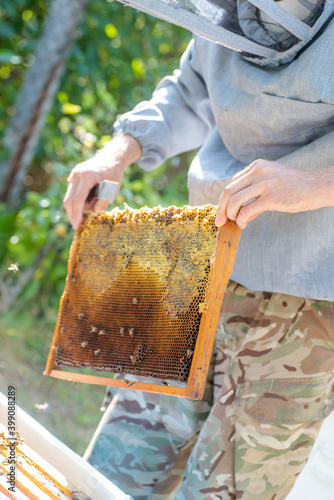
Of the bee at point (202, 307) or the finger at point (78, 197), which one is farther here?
the finger at point (78, 197)

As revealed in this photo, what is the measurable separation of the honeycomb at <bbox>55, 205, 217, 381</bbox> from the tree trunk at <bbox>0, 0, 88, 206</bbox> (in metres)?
2.10

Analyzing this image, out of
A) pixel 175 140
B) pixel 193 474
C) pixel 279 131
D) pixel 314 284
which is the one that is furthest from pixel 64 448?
pixel 175 140

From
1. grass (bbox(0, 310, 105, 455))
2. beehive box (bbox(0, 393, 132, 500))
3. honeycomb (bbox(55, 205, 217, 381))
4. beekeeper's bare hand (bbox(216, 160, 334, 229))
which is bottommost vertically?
grass (bbox(0, 310, 105, 455))

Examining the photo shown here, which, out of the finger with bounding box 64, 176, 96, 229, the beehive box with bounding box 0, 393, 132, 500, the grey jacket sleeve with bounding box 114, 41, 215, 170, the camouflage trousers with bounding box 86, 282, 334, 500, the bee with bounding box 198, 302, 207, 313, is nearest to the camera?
the beehive box with bounding box 0, 393, 132, 500

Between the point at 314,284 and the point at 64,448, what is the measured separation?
70 cm

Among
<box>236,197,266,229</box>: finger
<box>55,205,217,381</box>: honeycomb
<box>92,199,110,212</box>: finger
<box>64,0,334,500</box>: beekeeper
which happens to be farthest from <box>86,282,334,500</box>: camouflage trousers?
<box>92,199,110,212</box>: finger

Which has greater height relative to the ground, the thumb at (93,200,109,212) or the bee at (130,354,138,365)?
the thumb at (93,200,109,212)

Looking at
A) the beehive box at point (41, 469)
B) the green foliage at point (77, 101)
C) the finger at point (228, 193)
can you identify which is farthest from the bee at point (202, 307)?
the green foliage at point (77, 101)

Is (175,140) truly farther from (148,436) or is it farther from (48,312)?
(48,312)

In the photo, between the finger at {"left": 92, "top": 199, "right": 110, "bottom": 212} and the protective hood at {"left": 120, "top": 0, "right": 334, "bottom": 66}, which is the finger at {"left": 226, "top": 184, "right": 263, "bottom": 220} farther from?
the finger at {"left": 92, "top": 199, "right": 110, "bottom": 212}

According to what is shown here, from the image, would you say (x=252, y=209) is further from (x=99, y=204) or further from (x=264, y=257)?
(x=99, y=204)

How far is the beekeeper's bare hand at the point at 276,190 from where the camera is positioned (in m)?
1.20

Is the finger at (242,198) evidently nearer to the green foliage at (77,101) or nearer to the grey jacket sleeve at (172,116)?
the grey jacket sleeve at (172,116)

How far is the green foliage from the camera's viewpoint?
3553mm
